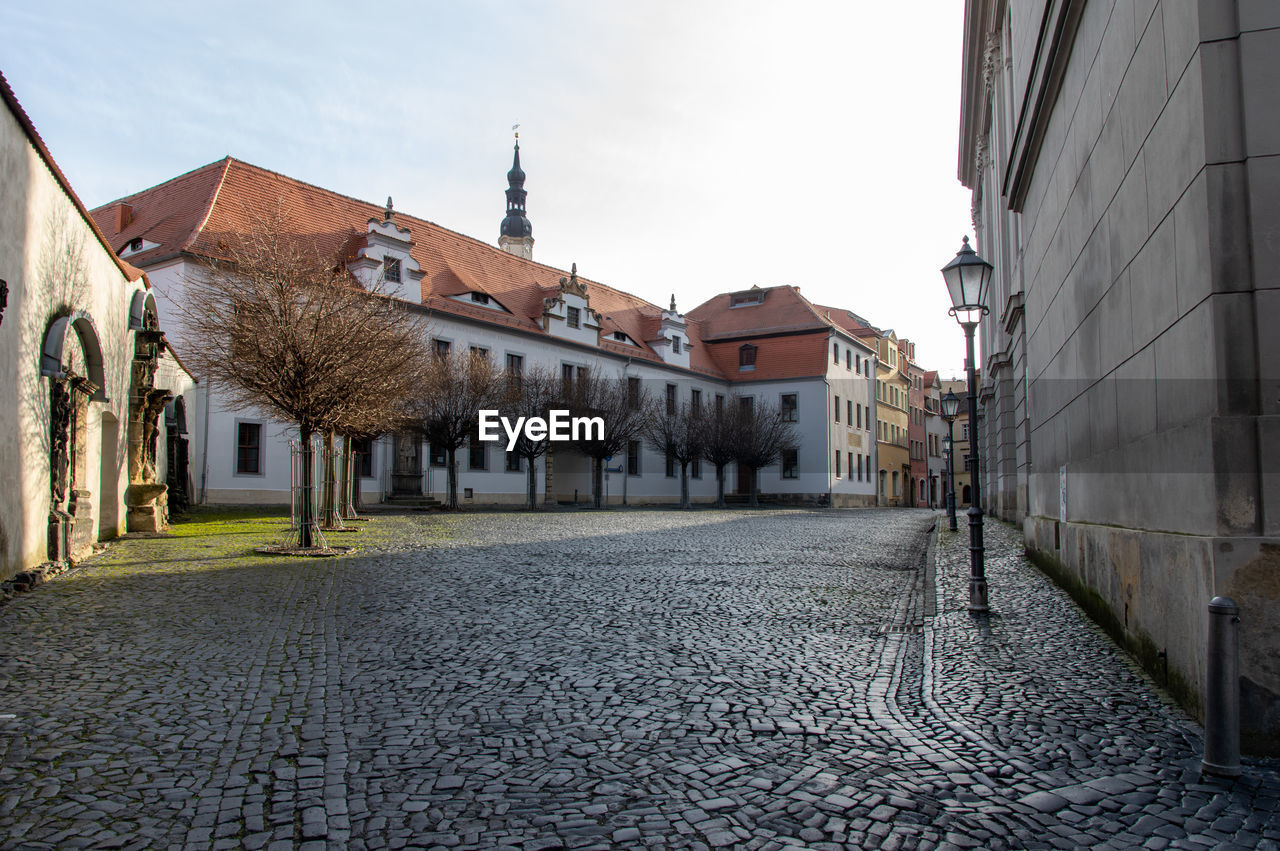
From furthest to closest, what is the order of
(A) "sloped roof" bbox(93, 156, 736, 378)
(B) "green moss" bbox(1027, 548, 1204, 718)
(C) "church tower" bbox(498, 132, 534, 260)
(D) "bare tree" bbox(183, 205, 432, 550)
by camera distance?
(C) "church tower" bbox(498, 132, 534, 260), (A) "sloped roof" bbox(93, 156, 736, 378), (D) "bare tree" bbox(183, 205, 432, 550), (B) "green moss" bbox(1027, 548, 1204, 718)

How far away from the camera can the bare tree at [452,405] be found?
1248 inches

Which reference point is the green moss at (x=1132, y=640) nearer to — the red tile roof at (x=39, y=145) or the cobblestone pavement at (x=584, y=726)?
the cobblestone pavement at (x=584, y=726)

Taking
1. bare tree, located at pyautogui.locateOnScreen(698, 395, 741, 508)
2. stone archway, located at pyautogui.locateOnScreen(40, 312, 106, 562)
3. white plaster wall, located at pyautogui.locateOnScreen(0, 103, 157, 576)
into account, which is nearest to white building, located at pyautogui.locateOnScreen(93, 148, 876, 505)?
bare tree, located at pyautogui.locateOnScreen(698, 395, 741, 508)

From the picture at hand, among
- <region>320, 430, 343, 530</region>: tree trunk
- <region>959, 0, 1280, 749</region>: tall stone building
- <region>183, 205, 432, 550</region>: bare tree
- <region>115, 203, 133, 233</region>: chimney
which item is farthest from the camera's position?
<region>115, 203, 133, 233</region>: chimney

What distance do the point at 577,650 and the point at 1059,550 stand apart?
6.13 meters

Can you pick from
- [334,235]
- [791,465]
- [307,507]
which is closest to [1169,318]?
[307,507]

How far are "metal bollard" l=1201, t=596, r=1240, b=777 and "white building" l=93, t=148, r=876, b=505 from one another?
1670 cm

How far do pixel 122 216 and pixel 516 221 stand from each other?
53.0 metres

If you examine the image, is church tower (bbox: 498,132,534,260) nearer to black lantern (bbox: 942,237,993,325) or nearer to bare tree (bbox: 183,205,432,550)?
bare tree (bbox: 183,205,432,550)

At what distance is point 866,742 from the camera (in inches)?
186

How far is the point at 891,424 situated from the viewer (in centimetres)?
6900

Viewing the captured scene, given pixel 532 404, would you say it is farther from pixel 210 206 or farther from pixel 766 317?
pixel 766 317

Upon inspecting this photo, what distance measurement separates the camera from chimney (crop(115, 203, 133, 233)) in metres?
33.1

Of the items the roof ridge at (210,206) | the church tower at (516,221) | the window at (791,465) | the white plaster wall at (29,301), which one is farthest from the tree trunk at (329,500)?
the church tower at (516,221)
